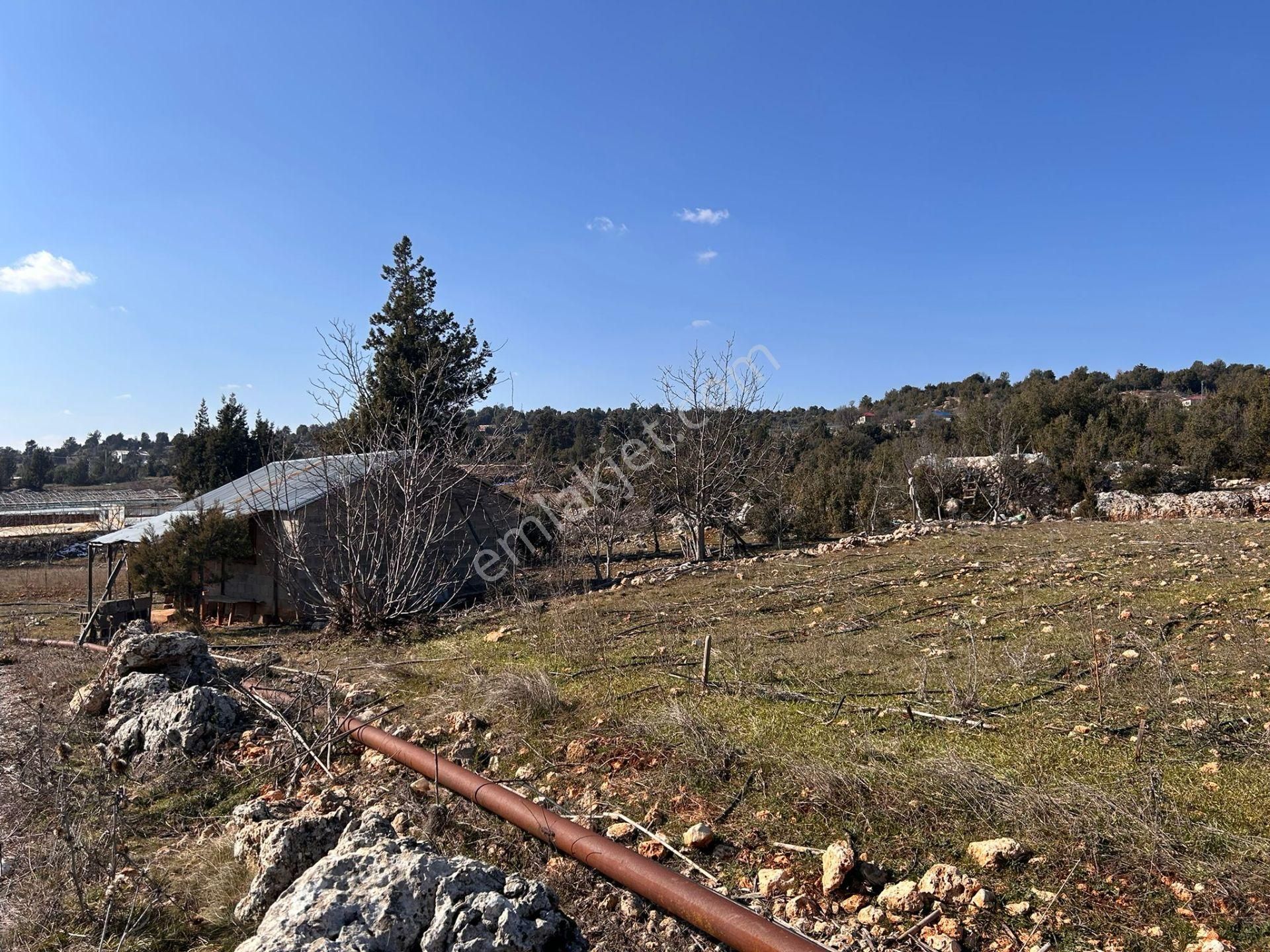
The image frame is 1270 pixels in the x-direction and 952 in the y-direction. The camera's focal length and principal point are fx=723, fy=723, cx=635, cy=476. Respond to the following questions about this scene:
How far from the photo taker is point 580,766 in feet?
14.7

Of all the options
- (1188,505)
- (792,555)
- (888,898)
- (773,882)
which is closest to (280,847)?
(773,882)

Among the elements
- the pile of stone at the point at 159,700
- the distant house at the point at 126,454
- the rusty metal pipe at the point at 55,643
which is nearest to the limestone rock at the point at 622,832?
the pile of stone at the point at 159,700

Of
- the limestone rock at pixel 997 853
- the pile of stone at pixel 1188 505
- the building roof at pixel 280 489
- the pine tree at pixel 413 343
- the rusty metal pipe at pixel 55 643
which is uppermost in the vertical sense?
the pine tree at pixel 413 343

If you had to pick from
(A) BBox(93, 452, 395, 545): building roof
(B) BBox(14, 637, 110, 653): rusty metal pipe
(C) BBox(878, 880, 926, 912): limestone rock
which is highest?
(A) BBox(93, 452, 395, 545): building roof

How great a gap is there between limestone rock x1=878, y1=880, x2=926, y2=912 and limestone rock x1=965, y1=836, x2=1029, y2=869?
371 millimetres

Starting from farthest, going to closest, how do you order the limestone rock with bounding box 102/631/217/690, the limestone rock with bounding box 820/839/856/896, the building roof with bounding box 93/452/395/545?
the building roof with bounding box 93/452/395/545
the limestone rock with bounding box 102/631/217/690
the limestone rock with bounding box 820/839/856/896

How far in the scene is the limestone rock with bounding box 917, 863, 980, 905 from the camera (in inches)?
108

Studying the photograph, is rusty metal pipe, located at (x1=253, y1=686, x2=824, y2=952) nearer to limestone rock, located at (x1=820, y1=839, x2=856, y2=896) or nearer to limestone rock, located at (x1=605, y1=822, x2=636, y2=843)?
limestone rock, located at (x1=605, y1=822, x2=636, y2=843)

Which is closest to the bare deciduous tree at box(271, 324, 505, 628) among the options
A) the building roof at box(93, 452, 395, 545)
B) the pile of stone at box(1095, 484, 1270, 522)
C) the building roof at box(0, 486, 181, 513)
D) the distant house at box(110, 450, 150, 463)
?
the building roof at box(93, 452, 395, 545)

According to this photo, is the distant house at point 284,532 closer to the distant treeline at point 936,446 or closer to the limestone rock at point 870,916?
the distant treeline at point 936,446

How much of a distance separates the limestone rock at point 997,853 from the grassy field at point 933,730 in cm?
5

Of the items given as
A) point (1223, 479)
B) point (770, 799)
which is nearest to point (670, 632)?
point (770, 799)

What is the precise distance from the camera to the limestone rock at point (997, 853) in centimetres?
296

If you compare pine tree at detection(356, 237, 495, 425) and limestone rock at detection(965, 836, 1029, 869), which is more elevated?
pine tree at detection(356, 237, 495, 425)
